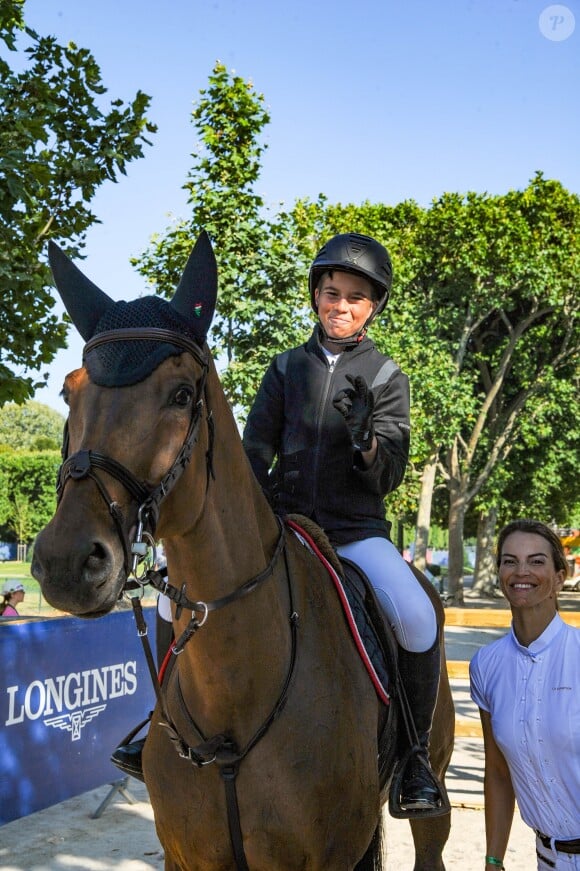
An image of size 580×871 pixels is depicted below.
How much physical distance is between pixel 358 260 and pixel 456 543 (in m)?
29.1

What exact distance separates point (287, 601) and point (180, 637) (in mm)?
468

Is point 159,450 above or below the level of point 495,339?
below

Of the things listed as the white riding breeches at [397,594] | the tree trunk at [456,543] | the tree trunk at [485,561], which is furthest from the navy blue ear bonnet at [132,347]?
the tree trunk at [485,561]

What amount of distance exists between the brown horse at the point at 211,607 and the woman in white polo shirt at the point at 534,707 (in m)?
0.73

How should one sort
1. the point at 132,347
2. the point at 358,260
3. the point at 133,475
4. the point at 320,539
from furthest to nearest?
the point at 358,260, the point at 320,539, the point at 132,347, the point at 133,475

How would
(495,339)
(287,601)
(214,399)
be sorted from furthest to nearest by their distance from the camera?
(495,339) < (287,601) < (214,399)

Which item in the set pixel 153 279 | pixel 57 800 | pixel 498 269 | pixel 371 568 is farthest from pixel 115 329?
pixel 498 269

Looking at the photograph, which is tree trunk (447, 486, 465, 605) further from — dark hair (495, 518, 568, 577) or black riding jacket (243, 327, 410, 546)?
black riding jacket (243, 327, 410, 546)

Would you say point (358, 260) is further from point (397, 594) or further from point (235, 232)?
point (235, 232)

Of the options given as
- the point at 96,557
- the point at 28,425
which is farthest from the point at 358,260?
the point at 28,425

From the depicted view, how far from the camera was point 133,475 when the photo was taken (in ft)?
7.74

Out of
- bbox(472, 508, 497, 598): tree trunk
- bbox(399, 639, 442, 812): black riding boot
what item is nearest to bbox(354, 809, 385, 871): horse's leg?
bbox(399, 639, 442, 812): black riding boot

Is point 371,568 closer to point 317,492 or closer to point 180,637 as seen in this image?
point 317,492

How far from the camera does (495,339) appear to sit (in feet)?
104
